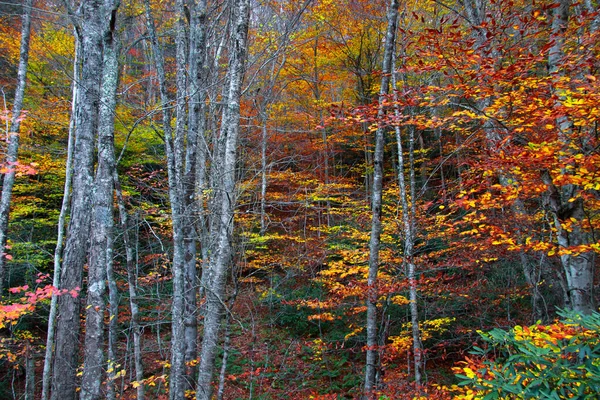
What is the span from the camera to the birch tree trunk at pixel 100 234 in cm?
440

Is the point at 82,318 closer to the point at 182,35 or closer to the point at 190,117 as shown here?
the point at 190,117

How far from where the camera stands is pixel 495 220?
6773 mm

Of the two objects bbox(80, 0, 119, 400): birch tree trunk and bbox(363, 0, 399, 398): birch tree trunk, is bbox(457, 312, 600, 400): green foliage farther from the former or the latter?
bbox(80, 0, 119, 400): birch tree trunk

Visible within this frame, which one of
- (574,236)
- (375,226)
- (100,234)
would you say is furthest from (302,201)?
(574,236)

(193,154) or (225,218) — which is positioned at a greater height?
(193,154)

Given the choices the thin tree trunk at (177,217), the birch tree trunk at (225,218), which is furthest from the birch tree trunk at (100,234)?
the birch tree trunk at (225,218)

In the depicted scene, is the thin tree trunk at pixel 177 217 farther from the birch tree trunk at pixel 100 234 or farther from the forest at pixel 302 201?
the birch tree trunk at pixel 100 234

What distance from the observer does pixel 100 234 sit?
14.9 ft

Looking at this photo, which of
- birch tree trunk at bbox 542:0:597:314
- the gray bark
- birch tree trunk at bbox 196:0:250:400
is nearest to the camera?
birch tree trunk at bbox 196:0:250:400

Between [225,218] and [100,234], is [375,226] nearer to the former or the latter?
[225,218]

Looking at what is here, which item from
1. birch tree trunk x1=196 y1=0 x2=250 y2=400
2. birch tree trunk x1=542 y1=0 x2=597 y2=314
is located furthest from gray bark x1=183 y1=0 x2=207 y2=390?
birch tree trunk x1=542 y1=0 x2=597 y2=314

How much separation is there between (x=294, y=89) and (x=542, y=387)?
576 inches

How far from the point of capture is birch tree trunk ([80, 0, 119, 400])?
4402 mm

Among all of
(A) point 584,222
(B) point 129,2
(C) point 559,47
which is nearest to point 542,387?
(A) point 584,222
